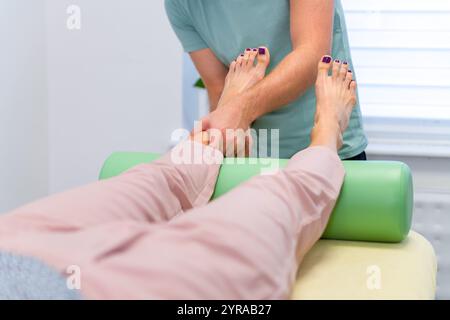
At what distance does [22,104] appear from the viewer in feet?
7.17

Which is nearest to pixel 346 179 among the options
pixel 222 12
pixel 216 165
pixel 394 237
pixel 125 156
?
pixel 394 237

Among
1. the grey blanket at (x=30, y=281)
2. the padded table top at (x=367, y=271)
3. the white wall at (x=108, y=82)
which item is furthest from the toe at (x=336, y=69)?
the grey blanket at (x=30, y=281)

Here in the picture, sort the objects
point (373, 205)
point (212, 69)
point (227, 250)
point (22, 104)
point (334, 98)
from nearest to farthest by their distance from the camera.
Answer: point (227, 250) < point (373, 205) < point (334, 98) < point (212, 69) < point (22, 104)

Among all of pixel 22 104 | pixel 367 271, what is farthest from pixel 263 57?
pixel 22 104

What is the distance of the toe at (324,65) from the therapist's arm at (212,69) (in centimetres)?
33

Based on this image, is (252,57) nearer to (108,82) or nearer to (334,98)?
(334,98)

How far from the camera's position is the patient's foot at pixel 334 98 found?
4.60ft

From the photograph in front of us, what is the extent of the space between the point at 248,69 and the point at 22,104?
3.20ft

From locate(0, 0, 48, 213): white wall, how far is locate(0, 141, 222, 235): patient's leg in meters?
1.04

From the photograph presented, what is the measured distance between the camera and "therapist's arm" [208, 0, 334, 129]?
144 cm

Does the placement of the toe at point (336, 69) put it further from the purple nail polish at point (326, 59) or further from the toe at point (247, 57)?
the toe at point (247, 57)

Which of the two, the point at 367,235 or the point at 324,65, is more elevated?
the point at 324,65

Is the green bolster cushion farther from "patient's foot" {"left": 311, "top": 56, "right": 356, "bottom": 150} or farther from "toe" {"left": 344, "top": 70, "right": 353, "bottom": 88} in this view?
"toe" {"left": 344, "top": 70, "right": 353, "bottom": 88}

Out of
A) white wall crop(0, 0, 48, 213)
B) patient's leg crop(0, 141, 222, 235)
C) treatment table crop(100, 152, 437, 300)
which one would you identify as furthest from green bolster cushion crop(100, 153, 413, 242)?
white wall crop(0, 0, 48, 213)
